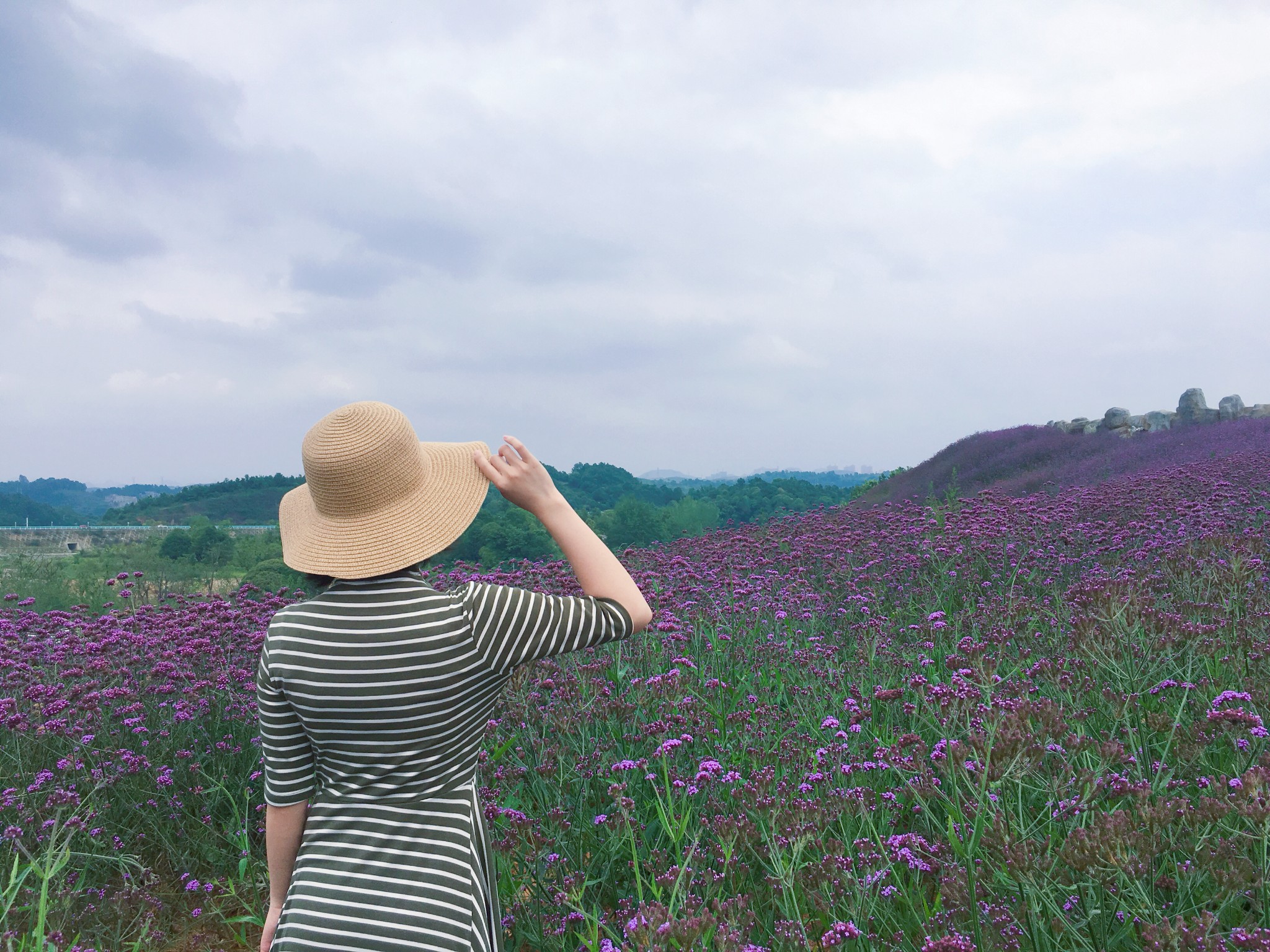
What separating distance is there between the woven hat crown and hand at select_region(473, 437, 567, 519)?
0.18 metres

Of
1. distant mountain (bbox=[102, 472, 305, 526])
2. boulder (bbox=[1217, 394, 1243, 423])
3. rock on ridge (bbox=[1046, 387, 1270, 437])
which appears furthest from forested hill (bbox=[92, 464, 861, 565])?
boulder (bbox=[1217, 394, 1243, 423])

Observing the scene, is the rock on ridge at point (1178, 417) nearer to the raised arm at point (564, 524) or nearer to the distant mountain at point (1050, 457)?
the distant mountain at point (1050, 457)

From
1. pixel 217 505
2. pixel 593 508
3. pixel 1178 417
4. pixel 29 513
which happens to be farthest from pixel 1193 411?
pixel 29 513

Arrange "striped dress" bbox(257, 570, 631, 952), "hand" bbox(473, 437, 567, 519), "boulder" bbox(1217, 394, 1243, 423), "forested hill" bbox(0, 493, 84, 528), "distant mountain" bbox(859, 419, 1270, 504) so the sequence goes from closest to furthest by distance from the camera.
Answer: "striped dress" bbox(257, 570, 631, 952) < "hand" bbox(473, 437, 567, 519) < "distant mountain" bbox(859, 419, 1270, 504) < "boulder" bbox(1217, 394, 1243, 423) < "forested hill" bbox(0, 493, 84, 528)

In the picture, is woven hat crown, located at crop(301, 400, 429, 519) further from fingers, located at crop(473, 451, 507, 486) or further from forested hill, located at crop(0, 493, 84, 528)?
forested hill, located at crop(0, 493, 84, 528)

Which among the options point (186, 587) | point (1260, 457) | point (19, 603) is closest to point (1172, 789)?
point (19, 603)

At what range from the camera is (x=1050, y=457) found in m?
18.5

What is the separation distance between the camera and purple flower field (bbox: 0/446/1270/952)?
186 centimetres

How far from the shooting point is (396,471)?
1.72 meters

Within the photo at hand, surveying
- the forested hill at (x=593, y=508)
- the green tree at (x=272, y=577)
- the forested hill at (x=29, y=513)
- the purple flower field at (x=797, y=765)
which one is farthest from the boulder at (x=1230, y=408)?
the forested hill at (x=29, y=513)

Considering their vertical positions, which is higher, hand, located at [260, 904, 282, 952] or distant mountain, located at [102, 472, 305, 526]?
distant mountain, located at [102, 472, 305, 526]

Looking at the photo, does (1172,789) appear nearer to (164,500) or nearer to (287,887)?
(287,887)

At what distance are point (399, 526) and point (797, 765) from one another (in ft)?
5.95

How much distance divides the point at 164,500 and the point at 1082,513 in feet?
106
